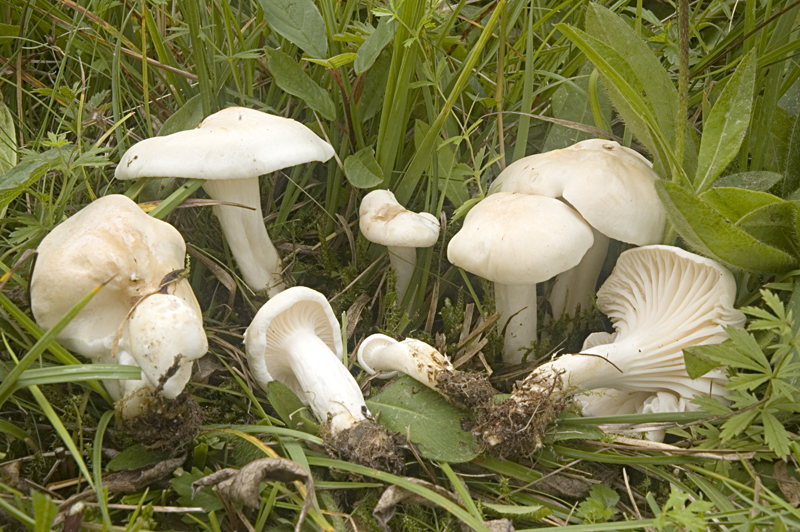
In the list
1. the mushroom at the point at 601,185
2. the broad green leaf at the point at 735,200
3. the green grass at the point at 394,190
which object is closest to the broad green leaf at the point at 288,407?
the green grass at the point at 394,190

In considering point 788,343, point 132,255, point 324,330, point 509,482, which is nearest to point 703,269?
point 788,343

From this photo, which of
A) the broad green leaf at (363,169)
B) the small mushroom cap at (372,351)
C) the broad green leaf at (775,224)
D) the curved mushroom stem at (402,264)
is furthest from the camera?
Answer: the curved mushroom stem at (402,264)

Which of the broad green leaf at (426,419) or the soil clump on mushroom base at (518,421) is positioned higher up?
the soil clump on mushroom base at (518,421)

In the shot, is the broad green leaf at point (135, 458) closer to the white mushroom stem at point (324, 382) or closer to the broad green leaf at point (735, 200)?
the white mushroom stem at point (324, 382)

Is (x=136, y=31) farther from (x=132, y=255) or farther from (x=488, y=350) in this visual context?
(x=488, y=350)

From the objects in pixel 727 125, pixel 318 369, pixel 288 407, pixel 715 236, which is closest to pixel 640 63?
pixel 727 125

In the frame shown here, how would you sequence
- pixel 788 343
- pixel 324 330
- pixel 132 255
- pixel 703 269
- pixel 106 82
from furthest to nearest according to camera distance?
pixel 106 82 < pixel 324 330 < pixel 703 269 < pixel 132 255 < pixel 788 343
